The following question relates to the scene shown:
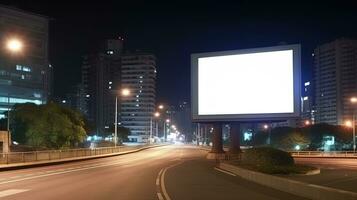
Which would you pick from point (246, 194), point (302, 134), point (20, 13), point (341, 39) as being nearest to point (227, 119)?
point (246, 194)

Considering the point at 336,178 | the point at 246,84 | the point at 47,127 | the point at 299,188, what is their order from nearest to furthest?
the point at 299,188 → the point at 336,178 → the point at 246,84 → the point at 47,127

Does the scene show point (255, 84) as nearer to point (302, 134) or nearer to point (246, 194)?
point (246, 194)

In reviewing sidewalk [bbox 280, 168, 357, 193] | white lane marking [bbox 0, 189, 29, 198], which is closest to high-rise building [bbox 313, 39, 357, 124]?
sidewalk [bbox 280, 168, 357, 193]

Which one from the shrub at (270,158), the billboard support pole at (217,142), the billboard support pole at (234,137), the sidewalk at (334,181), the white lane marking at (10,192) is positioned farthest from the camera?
the billboard support pole at (217,142)

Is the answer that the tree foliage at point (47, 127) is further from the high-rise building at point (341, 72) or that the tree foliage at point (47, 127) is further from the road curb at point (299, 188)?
the high-rise building at point (341, 72)

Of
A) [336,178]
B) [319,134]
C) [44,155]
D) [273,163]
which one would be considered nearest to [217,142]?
[44,155]

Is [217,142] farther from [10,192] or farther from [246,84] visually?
[10,192]

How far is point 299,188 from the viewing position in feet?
64.4

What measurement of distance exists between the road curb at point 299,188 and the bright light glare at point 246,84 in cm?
2578

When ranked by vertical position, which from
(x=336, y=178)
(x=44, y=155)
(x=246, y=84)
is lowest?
(x=44, y=155)

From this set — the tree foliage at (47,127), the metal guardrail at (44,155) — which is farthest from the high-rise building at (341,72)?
the metal guardrail at (44,155)

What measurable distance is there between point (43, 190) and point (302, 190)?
9480 millimetres

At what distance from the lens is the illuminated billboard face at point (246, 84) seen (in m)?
55.3

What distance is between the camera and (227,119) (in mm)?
59500
